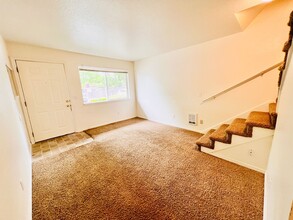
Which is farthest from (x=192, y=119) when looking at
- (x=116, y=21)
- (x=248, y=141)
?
(x=116, y=21)

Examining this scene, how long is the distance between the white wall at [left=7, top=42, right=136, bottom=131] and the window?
0.66 ft

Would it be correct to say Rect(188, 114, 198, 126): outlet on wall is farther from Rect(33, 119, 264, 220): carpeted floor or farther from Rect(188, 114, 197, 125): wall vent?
Rect(33, 119, 264, 220): carpeted floor

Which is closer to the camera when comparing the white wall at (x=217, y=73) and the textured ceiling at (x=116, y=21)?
the textured ceiling at (x=116, y=21)

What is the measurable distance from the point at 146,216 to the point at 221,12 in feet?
9.38

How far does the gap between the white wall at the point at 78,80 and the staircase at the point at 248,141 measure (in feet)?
11.4

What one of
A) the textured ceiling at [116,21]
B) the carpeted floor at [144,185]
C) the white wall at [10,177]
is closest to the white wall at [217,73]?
the textured ceiling at [116,21]

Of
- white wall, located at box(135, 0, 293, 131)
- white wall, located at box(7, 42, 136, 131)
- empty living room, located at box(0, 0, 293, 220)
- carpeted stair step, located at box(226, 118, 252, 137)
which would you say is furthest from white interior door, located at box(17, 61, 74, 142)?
carpeted stair step, located at box(226, 118, 252, 137)

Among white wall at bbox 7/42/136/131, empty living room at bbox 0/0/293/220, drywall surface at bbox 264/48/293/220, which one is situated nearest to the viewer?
drywall surface at bbox 264/48/293/220

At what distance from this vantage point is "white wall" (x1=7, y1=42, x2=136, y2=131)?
2.99 meters

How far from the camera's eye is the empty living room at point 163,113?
139 cm

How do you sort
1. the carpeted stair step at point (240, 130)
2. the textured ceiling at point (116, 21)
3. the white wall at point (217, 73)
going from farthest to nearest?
the white wall at point (217, 73) → the carpeted stair step at point (240, 130) → the textured ceiling at point (116, 21)

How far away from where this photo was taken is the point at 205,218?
131cm

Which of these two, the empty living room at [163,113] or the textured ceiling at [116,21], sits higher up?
the textured ceiling at [116,21]

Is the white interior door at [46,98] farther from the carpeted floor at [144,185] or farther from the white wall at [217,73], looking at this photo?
the white wall at [217,73]
